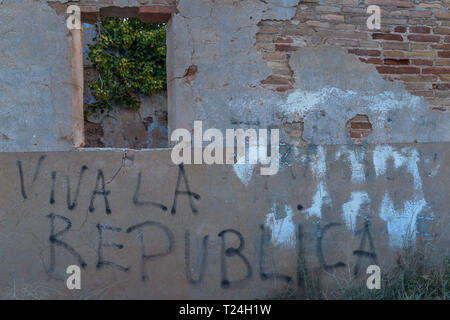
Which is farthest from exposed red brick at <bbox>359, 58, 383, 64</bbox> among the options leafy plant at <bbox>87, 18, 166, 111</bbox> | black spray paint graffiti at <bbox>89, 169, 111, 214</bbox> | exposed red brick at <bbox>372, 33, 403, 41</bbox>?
leafy plant at <bbox>87, 18, 166, 111</bbox>

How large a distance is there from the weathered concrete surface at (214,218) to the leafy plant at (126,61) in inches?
197

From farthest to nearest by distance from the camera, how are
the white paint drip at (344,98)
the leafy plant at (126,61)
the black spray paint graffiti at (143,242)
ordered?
the leafy plant at (126,61)
the white paint drip at (344,98)
the black spray paint graffiti at (143,242)

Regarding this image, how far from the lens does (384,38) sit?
12.1 feet

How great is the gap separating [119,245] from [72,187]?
22.9 inches

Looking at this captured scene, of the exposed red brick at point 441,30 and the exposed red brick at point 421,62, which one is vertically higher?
the exposed red brick at point 441,30

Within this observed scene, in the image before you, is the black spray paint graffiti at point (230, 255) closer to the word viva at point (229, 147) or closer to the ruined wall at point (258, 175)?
the ruined wall at point (258, 175)

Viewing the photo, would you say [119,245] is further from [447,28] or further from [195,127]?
[447,28]

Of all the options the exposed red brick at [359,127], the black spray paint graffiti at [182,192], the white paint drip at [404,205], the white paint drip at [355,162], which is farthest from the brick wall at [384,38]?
the black spray paint graffiti at [182,192]

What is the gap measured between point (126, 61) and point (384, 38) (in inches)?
221

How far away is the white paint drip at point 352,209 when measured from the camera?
3.64m

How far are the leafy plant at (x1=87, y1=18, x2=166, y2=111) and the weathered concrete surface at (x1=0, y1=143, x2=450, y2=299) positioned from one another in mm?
4995

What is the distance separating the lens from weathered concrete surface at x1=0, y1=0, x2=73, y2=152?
3.37m

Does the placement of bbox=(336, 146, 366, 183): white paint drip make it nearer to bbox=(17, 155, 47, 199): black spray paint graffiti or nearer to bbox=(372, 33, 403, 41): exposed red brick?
bbox=(372, 33, 403, 41): exposed red brick

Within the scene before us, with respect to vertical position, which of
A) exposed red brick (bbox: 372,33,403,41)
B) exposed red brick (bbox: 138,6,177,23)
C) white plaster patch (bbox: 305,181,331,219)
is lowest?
white plaster patch (bbox: 305,181,331,219)
